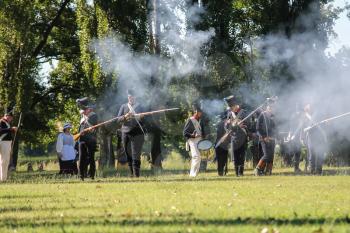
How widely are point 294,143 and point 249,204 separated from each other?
1252 cm

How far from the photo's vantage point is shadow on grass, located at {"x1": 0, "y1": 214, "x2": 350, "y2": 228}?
7.06 meters

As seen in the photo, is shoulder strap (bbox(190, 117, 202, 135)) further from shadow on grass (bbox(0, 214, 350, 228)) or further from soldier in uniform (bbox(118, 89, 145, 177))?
shadow on grass (bbox(0, 214, 350, 228))

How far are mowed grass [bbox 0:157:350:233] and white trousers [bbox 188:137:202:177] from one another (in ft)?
17.4

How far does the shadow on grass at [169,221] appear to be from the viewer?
7.06 m

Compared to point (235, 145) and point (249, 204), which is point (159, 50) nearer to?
point (235, 145)

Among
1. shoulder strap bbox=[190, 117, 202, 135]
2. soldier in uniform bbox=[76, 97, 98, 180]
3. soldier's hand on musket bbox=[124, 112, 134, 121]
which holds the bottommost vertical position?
soldier in uniform bbox=[76, 97, 98, 180]

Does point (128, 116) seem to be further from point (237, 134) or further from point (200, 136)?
point (237, 134)

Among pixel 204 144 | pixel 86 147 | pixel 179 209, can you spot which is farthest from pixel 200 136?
pixel 179 209

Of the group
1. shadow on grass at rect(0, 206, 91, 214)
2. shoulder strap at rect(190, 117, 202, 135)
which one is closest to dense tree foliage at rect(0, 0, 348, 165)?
shoulder strap at rect(190, 117, 202, 135)

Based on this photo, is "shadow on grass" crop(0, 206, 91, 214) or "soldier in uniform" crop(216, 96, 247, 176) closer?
"shadow on grass" crop(0, 206, 91, 214)

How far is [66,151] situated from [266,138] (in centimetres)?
759

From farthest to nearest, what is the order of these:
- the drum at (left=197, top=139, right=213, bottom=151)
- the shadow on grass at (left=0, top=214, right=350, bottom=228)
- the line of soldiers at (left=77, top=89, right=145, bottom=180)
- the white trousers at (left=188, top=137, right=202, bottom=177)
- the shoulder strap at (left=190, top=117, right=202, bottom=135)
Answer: the shoulder strap at (left=190, top=117, right=202, bottom=135), the white trousers at (left=188, top=137, right=202, bottom=177), the drum at (left=197, top=139, right=213, bottom=151), the line of soldiers at (left=77, top=89, right=145, bottom=180), the shadow on grass at (left=0, top=214, right=350, bottom=228)

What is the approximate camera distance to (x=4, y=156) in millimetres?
17781

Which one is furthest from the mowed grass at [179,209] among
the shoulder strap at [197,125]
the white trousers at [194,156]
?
the shoulder strap at [197,125]
